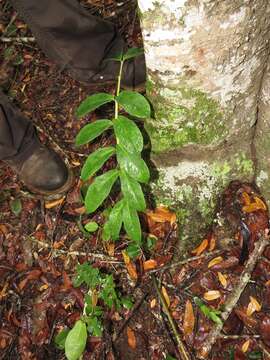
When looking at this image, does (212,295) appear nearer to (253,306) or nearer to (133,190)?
(253,306)

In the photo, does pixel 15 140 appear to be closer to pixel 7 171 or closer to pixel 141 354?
pixel 7 171

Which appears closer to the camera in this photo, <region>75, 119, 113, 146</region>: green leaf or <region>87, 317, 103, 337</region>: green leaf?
<region>75, 119, 113, 146</region>: green leaf

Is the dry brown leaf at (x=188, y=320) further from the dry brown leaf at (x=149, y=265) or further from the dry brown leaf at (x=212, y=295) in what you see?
the dry brown leaf at (x=149, y=265)

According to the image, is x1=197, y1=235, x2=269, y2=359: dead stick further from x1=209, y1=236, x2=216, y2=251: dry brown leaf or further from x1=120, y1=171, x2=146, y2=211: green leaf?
x1=120, y1=171, x2=146, y2=211: green leaf

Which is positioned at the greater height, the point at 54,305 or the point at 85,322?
the point at 85,322

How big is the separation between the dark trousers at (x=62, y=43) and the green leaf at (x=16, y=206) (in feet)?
0.99

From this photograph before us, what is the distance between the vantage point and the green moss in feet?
4.24

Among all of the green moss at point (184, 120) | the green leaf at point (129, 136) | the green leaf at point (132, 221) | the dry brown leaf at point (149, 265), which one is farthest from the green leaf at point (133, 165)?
the dry brown leaf at point (149, 265)

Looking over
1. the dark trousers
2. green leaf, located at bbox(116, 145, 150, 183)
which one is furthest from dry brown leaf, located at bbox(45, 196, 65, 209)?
green leaf, located at bbox(116, 145, 150, 183)

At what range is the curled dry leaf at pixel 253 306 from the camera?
1.62 meters

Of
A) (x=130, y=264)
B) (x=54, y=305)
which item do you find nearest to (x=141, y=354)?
(x=130, y=264)

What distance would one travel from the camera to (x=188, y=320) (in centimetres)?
168

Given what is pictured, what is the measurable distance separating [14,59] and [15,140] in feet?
4.36

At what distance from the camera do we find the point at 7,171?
2.56 metres
